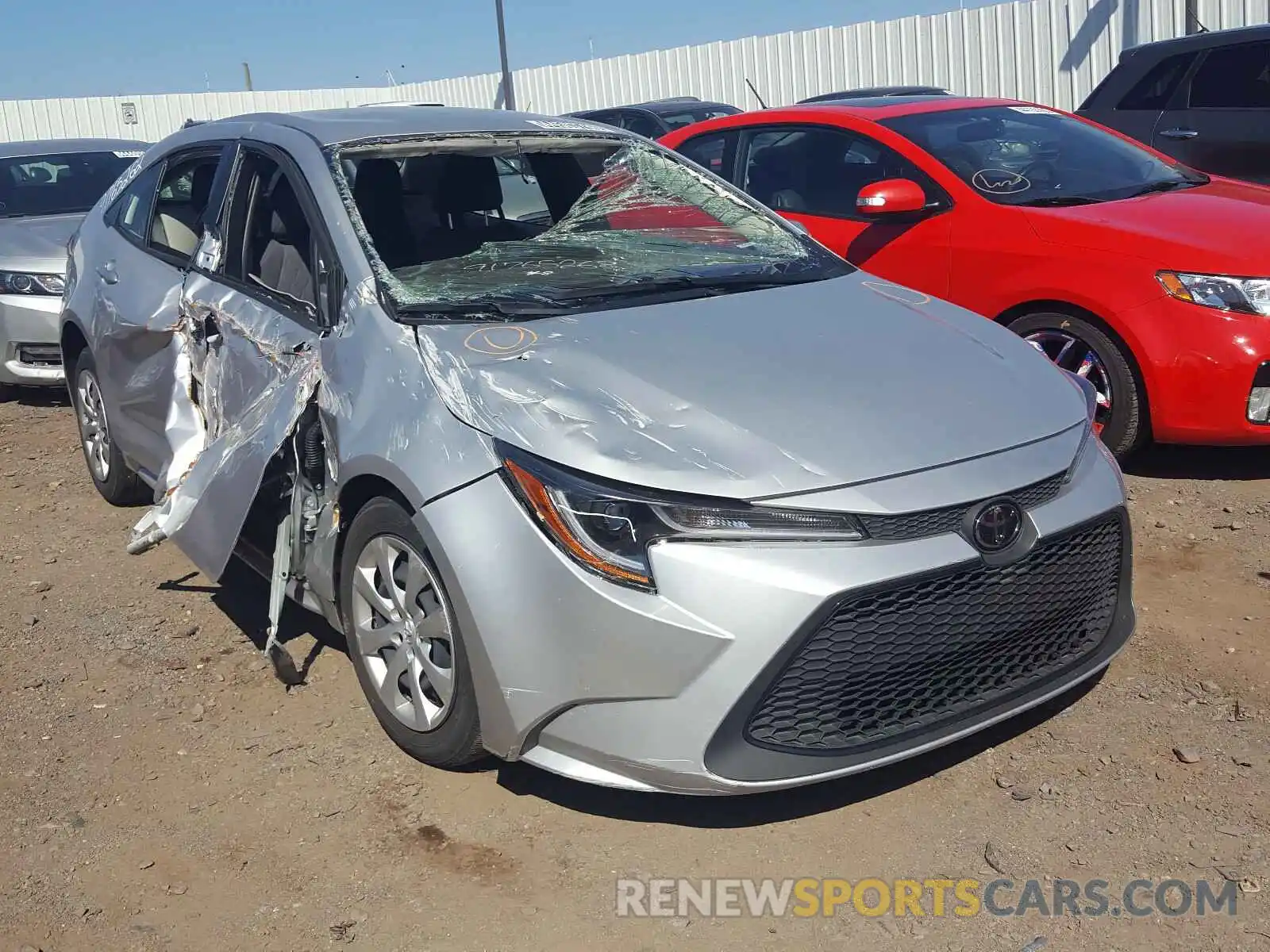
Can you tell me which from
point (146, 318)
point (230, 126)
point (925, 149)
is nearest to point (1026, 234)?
point (925, 149)

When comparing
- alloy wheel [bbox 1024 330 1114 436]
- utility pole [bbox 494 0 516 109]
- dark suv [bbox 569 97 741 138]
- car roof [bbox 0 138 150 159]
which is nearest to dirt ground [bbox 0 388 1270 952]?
alloy wheel [bbox 1024 330 1114 436]

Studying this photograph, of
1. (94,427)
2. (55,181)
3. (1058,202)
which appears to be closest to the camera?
(1058,202)

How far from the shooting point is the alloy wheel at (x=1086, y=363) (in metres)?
4.98

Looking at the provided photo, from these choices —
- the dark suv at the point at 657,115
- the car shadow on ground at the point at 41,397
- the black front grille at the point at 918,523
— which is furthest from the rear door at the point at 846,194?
the dark suv at the point at 657,115

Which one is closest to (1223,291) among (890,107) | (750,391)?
(890,107)

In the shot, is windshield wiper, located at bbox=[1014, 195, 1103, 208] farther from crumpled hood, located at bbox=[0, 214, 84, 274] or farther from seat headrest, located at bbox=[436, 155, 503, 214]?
crumpled hood, located at bbox=[0, 214, 84, 274]

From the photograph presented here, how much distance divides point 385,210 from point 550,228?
2.26 ft

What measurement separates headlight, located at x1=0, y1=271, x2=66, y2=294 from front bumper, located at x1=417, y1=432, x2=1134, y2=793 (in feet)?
17.4

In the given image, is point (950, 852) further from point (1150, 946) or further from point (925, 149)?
point (925, 149)

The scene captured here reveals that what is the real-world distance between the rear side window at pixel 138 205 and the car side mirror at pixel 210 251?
693mm

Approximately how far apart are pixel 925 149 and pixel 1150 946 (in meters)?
4.03

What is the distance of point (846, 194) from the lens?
235 inches

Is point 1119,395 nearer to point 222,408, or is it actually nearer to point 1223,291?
point 1223,291

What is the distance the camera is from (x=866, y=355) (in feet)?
10.5
